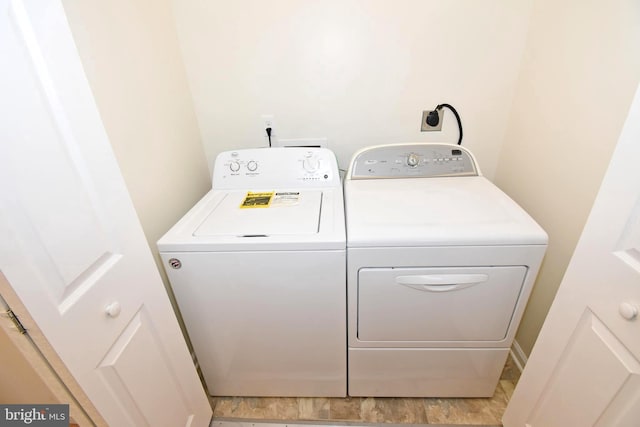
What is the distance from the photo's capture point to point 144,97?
1172 millimetres

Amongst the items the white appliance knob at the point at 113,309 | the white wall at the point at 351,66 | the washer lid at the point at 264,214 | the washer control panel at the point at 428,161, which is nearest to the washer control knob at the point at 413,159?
the washer control panel at the point at 428,161

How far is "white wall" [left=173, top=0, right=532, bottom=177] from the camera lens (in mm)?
1362

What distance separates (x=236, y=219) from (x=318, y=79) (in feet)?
2.83

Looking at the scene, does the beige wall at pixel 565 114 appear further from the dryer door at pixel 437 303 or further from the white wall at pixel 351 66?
the dryer door at pixel 437 303

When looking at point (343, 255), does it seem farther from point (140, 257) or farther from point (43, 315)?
point (43, 315)

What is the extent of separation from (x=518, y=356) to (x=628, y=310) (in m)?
1.10

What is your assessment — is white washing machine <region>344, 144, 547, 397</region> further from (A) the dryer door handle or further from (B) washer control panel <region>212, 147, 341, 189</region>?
(B) washer control panel <region>212, 147, 341, 189</region>

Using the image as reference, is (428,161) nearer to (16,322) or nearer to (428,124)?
(428,124)

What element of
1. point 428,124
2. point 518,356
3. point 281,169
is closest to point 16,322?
point 281,169

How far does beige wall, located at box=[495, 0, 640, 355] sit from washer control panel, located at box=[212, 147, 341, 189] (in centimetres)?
92

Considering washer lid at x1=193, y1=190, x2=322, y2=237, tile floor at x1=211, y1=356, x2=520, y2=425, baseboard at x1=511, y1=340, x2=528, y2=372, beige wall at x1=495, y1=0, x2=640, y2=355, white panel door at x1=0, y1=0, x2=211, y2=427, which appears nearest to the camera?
white panel door at x1=0, y1=0, x2=211, y2=427

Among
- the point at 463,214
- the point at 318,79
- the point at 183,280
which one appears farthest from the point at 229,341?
the point at 318,79

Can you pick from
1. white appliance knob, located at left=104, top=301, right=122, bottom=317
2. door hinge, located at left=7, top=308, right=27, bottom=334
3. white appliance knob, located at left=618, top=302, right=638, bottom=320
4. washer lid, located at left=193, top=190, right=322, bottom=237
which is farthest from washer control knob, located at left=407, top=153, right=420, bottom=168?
door hinge, located at left=7, top=308, right=27, bottom=334

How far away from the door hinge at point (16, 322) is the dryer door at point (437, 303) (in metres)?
0.86
